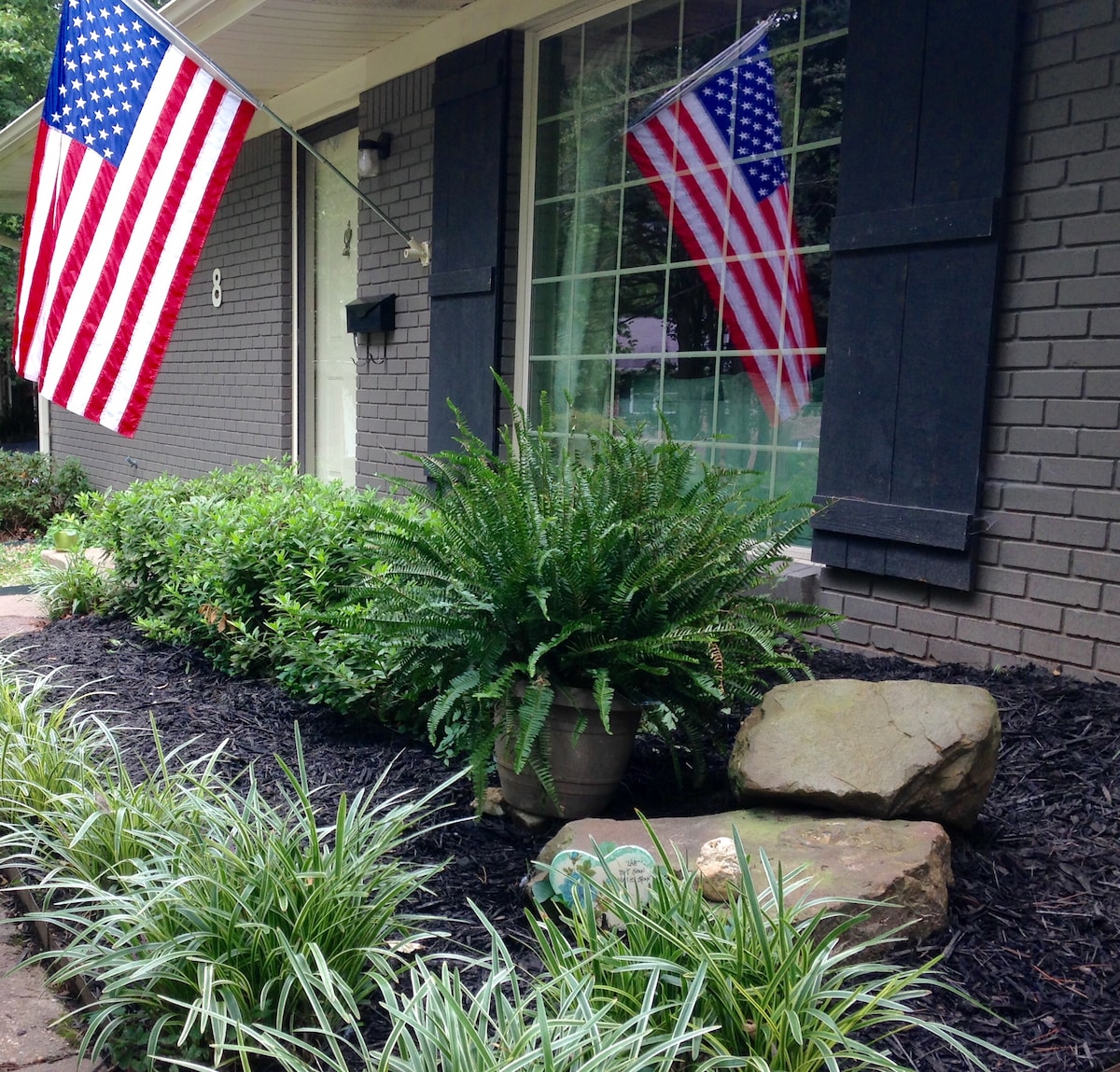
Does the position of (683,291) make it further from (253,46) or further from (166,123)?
(253,46)

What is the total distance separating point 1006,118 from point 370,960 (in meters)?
3.20

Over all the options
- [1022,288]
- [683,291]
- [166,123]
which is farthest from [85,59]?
[1022,288]

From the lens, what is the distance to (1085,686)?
3.38 m

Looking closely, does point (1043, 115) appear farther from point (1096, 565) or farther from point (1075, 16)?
point (1096, 565)

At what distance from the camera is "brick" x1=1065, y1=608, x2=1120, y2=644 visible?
339 centimetres

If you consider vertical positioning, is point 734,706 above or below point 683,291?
below

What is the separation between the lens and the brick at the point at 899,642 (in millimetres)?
3926

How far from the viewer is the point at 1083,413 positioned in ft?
11.2

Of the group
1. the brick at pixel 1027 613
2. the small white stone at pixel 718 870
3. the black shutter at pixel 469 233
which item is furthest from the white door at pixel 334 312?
the small white stone at pixel 718 870

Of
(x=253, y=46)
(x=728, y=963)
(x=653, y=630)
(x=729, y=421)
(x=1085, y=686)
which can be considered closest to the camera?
(x=728, y=963)

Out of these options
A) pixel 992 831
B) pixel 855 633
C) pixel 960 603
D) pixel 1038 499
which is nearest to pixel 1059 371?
pixel 1038 499

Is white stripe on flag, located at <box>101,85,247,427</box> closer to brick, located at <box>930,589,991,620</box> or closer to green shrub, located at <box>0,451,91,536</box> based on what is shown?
brick, located at <box>930,589,991,620</box>

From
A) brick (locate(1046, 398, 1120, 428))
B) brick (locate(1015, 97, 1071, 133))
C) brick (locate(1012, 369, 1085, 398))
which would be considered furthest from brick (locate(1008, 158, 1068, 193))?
brick (locate(1046, 398, 1120, 428))

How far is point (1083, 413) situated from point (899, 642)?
3.46ft
